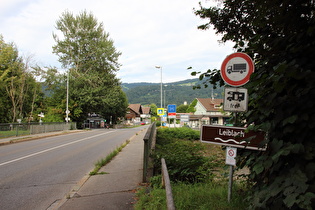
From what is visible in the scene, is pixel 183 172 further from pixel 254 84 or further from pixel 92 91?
pixel 92 91

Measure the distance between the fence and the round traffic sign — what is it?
20626 millimetres

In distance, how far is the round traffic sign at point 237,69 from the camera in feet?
12.7

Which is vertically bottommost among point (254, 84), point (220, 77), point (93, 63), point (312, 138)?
point (312, 138)


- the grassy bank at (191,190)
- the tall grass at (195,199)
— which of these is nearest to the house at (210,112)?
the grassy bank at (191,190)

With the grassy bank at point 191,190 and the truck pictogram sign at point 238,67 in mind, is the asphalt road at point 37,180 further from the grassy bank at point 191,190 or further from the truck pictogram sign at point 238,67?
the truck pictogram sign at point 238,67

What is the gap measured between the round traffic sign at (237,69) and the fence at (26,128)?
2063 centimetres

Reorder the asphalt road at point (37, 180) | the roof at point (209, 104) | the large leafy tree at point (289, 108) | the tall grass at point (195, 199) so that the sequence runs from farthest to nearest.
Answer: the roof at point (209, 104), the asphalt road at point (37, 180), the tall grass at point (195, 199), the large leafy tree at point (289, 108)

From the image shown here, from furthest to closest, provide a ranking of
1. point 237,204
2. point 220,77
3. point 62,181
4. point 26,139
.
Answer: point 26,139
point 62,181
point 220,77
point 237,204

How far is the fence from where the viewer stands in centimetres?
2050

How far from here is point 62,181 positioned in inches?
264

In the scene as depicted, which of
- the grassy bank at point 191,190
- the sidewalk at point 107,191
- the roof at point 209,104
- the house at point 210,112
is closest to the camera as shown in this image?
the grassy bank at point 191,190

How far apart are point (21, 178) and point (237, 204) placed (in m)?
5.89

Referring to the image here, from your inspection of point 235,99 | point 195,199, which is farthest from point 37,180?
point 235,99

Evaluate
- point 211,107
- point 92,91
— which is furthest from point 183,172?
point 211,107
